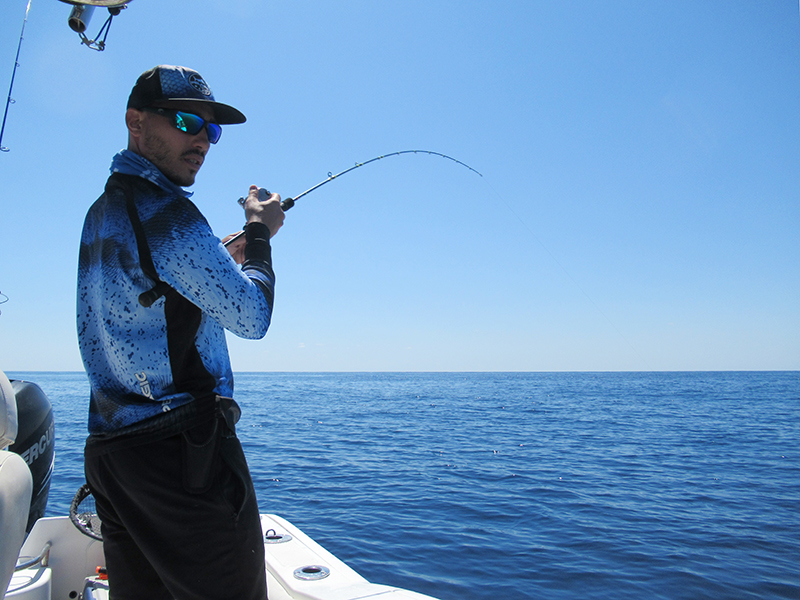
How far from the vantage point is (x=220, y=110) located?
4.66ft

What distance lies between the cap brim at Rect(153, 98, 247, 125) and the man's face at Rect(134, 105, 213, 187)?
0.05ft

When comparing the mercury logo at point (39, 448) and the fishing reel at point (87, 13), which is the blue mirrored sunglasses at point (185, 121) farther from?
the mercury logo at point (39, 448)

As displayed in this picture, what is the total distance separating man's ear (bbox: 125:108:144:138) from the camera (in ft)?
4.50

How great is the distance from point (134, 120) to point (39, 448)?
265 centimetres

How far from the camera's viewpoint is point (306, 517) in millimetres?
7863

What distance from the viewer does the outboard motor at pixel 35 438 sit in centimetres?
306

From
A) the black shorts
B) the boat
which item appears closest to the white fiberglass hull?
the boat

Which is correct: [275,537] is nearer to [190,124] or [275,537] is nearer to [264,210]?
[264,210]

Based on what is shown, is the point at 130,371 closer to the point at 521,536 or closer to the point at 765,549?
the point at 521,536

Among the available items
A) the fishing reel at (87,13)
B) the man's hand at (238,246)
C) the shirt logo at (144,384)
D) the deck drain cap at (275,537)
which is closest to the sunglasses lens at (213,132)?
the man's hand at (238,246)

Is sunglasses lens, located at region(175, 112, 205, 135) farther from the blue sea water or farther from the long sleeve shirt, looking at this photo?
the blue sea water

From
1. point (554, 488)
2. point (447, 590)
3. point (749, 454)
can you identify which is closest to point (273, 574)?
point (447, 590)

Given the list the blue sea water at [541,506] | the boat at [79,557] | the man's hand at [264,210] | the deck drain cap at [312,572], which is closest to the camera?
the man's hand at [264,210]

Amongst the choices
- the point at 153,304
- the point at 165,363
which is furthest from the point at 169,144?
the point at 165,363
